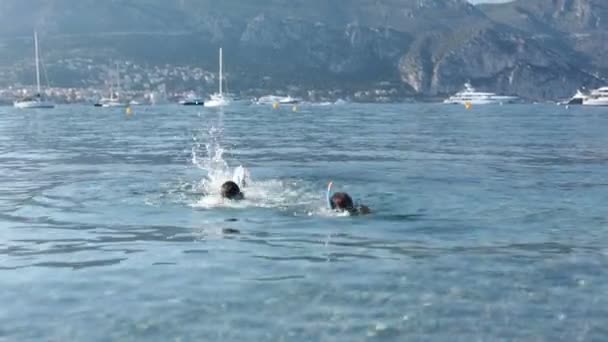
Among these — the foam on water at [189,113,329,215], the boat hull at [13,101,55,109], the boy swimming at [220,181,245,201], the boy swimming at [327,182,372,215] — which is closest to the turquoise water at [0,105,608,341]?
the foam on water at [189,113,329,215]

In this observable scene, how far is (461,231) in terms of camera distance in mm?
24688

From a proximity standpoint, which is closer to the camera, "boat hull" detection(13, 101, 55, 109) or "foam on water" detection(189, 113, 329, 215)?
"foam on water" detection(189, 113, 329, 215)

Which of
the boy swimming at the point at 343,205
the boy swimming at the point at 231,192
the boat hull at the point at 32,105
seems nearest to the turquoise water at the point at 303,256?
the boy swimming at the point at 231,192

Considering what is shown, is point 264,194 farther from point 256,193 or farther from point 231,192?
point 231,192

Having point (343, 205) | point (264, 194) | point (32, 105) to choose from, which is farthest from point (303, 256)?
point (32, 105)

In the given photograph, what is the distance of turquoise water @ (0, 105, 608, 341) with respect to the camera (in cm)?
1530

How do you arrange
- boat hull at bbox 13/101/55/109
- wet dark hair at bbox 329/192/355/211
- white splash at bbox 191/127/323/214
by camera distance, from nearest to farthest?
wet dark hair at bbox 329/192/355/211
white splash at bbox 191/127/323/214
boat hull at bbox 13/101/55/109

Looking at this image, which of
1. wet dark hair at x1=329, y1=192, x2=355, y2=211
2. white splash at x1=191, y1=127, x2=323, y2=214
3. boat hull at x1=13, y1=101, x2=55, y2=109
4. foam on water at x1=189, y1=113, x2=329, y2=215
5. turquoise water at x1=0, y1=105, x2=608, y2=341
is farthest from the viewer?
boat hull at x1=13, y1=101, x2=55, y2=109

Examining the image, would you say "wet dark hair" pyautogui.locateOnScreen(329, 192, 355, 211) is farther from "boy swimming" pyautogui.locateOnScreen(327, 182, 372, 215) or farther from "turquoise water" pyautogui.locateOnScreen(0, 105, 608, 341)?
"turquoise water" pyautogui.locateOnScreen(0, 105, 608, 341)

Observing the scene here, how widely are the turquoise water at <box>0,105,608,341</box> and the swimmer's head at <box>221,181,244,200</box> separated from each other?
1.67 ft

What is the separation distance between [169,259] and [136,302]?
153 inches

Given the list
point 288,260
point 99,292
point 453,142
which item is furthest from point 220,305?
point 453,142

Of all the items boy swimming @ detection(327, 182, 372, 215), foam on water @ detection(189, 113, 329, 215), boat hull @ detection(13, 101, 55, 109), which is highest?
boy swimming @ detection(327, 182, 372, 215)

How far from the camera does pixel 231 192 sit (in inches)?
1189
